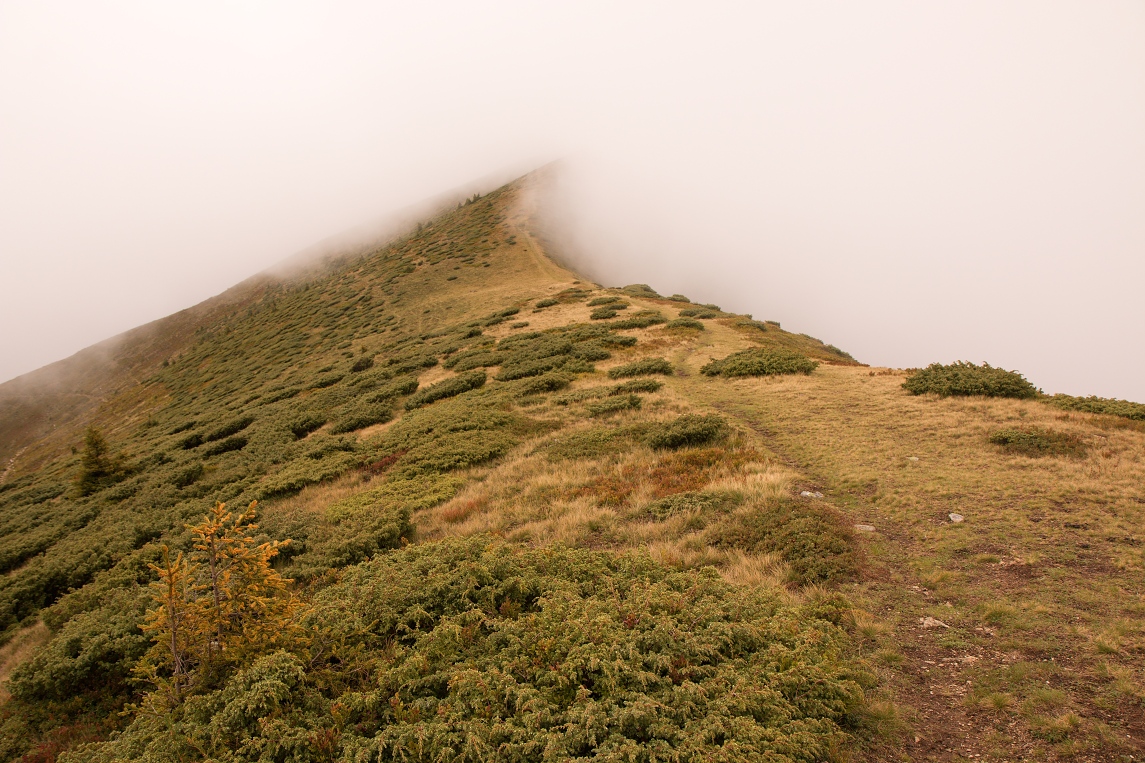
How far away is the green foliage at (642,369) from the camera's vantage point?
2133cm

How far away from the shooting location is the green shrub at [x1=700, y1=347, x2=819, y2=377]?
2064 centimetres

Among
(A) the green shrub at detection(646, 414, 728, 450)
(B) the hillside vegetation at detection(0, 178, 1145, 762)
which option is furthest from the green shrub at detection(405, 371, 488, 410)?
(A) the green shrub at detection(646, 414, 728, 450)

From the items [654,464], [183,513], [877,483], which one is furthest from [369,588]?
[183,513]

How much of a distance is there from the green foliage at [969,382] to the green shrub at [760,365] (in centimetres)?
426

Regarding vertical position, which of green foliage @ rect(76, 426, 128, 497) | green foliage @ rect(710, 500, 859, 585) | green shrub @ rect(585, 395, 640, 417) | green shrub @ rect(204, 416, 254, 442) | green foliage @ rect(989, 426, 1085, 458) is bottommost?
green foliage @ rect(989, 426, 1085, 458)

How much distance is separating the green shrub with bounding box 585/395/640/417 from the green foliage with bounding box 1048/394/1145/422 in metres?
11.7

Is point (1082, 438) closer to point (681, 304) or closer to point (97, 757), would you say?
point (97, 757)

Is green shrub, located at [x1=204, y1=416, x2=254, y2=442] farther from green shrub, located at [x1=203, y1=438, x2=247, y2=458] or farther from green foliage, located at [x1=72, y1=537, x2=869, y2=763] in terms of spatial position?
green foliage, located at [x1=72, y1=537, x2=869, y2=763]

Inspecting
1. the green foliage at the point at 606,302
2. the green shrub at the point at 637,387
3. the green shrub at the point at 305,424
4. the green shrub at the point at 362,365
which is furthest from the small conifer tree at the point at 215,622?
the green foliage at the point at 606,302

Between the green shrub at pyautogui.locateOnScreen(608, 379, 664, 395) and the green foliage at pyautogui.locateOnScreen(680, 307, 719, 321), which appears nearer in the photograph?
the green shrub at pyautogui.locateOnScreen(608, 379, 664, 395)

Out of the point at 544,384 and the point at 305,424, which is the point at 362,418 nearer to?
the point at 305,424

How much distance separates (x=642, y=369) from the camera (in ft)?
70.8

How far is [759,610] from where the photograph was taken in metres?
6.06

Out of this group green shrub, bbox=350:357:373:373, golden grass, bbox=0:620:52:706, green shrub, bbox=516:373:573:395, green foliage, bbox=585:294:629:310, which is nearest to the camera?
golden grass, bbox=0:620:52:706
